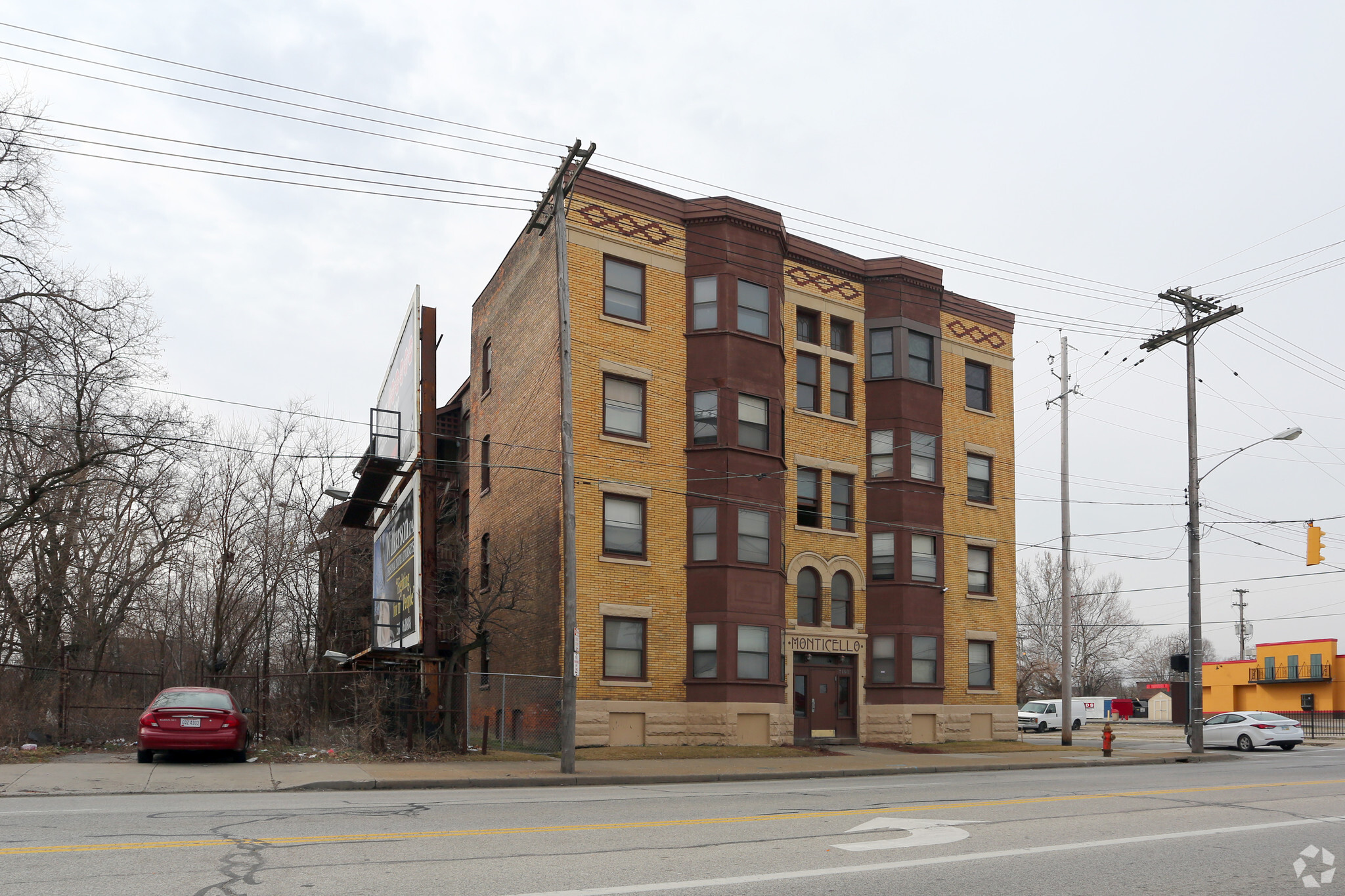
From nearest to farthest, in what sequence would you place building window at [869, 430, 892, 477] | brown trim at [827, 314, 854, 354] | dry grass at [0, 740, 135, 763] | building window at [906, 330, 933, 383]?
dry grass at [0, 740, 135, 763], building window at [869, 430, 892, 477], brown trim at [827, 314, 854, 354], building window at [906, 330, 933, 383]

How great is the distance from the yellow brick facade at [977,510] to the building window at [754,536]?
24.5ft

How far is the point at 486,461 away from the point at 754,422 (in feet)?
30.3

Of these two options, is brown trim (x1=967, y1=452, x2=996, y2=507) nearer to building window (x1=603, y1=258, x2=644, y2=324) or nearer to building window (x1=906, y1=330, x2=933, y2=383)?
building window (x1=906, y1=330, x2=933, y2=383)

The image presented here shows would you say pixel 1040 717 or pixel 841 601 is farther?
pixel 1040 717

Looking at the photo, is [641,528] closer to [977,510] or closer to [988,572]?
[977,510]

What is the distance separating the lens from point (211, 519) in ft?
132

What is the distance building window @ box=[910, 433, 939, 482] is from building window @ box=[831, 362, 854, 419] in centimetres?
215

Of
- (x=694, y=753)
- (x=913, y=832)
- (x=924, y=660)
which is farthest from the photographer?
(x=924, y=660)

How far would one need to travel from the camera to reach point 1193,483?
32.0m

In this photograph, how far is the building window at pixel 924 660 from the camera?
31219 millimetres

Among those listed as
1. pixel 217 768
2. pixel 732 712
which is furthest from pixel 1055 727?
pixel 217 768

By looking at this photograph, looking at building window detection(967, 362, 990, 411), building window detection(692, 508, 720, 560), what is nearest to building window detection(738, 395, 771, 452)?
building window detection(692, 508, 720, 560)

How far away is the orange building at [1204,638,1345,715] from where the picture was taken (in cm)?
5909

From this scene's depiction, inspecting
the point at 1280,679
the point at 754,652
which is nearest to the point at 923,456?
the point at 754,652
